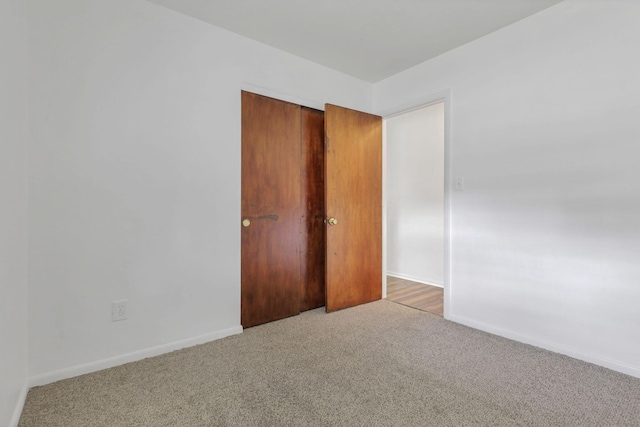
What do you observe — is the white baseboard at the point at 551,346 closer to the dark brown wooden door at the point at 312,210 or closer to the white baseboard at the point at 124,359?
the dark brown wooden door at the point at 312,210

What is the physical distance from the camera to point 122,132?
205cm

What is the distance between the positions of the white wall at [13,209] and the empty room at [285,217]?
0.02 m

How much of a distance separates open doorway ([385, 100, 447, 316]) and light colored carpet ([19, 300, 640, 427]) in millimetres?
1667

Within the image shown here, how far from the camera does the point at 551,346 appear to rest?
2.23 metres

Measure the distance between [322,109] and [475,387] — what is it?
2.63 meters

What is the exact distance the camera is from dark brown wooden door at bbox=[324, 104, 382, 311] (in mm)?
3039

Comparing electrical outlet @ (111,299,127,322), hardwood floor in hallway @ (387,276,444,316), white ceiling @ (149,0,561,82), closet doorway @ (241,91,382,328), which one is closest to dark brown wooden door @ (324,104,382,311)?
closet doorway @ (241,91,382,328)

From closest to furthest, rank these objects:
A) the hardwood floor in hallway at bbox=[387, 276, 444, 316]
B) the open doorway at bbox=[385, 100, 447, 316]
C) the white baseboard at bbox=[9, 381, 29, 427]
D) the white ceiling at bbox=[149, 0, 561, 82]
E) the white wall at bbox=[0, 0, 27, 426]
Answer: the white wall at bbox=[0, 0, 27, 426] < the white baseboard at bbox=[9, 381, 29, 427] < the white ceiling at bbox=[149, 0, 561, 82] < the hardwood floor in hallway at bbox=[387, 276, 444, 316] < the open doorway at bbox=[385, 100, 447, 316]

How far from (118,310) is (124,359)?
1.07ft

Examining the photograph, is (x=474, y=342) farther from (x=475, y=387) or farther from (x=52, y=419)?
(x=52, y=419)

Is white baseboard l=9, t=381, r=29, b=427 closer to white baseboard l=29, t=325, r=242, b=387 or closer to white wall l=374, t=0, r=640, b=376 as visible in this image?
white baseboard l=29, t=325, r=242, b=387

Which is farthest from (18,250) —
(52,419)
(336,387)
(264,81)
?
(264,81)

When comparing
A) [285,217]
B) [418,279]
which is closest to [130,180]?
[285,217]

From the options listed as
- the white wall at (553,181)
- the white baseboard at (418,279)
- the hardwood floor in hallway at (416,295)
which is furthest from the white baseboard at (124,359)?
the white baseboard at (418,279)
